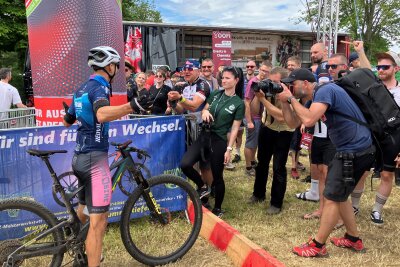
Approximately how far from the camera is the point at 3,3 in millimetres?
18984

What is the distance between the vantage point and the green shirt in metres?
4.54

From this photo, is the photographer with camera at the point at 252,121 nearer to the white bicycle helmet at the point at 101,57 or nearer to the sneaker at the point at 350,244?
the sneaker at the point at 350,244

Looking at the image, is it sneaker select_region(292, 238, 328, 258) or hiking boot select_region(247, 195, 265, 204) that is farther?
hiking boot select_region(247, 195, 265, 204)

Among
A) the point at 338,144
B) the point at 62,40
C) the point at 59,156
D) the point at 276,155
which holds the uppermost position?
the point at 62,40

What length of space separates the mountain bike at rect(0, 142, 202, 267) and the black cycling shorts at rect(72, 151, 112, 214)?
17 cm

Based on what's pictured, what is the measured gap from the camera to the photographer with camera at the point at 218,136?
445cm

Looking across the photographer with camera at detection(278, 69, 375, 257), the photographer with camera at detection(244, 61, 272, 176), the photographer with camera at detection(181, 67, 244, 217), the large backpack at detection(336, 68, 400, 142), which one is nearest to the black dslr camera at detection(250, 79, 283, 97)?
the photographer with camera at detection(278, 69, 375, 257)

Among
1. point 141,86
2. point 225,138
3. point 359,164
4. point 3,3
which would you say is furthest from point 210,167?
point 3,3

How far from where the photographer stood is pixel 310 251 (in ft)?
11.7

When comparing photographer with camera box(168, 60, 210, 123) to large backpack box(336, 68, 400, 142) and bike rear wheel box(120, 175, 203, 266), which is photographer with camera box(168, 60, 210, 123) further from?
large backpack box(336, 68, 400, 142)

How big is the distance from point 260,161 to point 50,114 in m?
2.81

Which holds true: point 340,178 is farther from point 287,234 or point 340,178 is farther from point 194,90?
point 194,90

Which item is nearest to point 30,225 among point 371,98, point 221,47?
point 371,98

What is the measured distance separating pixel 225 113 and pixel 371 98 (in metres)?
1.71
